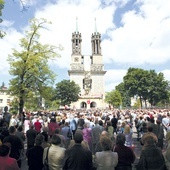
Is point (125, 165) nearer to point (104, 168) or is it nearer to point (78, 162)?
point (104, 168)

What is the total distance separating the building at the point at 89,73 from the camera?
88.5 metres

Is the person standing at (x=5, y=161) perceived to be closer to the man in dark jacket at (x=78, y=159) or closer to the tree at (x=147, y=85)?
the man in dark jacket at (x=78, y=159)

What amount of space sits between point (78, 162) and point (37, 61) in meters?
15.5

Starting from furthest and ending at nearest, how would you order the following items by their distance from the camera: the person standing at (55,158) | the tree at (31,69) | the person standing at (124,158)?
1. the tree at (31,69)
2. the person standing at (55,158)
3. the person standing at (124,158)

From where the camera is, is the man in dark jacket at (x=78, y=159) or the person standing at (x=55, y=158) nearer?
the man in dark jacket at (x=78, y=159)

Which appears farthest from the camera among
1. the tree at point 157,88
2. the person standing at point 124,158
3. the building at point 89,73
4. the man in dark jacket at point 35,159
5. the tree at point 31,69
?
the building at point 89,73

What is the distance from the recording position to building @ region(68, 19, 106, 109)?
88.5 meters

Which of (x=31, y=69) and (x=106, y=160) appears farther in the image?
(x=31, y=69)

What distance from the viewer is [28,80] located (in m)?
19.8

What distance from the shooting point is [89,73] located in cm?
9731

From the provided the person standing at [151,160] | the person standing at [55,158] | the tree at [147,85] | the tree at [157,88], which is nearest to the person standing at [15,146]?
the person standing at [55,158]

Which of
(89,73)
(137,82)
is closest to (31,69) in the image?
(137,82)

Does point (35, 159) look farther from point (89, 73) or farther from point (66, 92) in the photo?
point (89, 73)

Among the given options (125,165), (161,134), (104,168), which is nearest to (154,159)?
(125,165)
